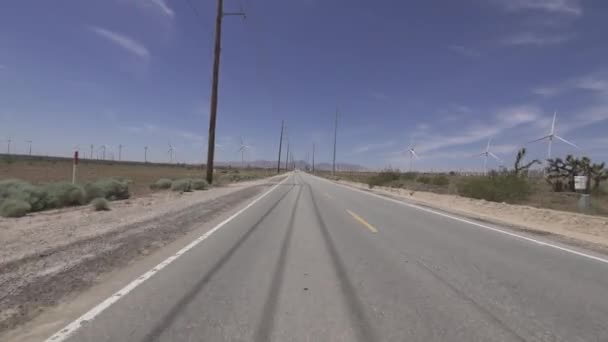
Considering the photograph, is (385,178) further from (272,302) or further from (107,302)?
(107,302)

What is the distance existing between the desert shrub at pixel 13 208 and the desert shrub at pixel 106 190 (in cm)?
444

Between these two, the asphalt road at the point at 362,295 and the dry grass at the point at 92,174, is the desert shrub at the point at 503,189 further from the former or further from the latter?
the dry grass at the point at 92,174

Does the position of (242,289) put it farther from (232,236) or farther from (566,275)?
(566,275)

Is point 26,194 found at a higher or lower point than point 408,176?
lower

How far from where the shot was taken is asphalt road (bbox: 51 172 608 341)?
3607 millimetres

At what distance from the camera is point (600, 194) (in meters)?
26.5

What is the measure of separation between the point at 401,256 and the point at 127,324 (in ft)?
15.4

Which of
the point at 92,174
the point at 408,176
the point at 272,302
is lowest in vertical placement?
the point at 92,174

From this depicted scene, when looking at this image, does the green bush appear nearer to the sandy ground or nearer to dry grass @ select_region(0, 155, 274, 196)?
dry grass @ select_region(0, 155, 274, 196)

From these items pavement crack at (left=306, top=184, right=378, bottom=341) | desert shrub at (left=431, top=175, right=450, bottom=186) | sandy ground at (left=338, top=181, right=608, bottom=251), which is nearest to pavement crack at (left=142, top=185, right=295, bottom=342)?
pavement crack at (left=306, top=184, right=378, bottom=341)

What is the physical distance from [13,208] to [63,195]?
3.67m

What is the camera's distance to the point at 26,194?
12.6 metres

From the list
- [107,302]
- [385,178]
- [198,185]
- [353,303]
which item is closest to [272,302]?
[353,303]

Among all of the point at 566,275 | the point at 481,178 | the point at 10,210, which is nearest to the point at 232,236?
the point at 566,275
